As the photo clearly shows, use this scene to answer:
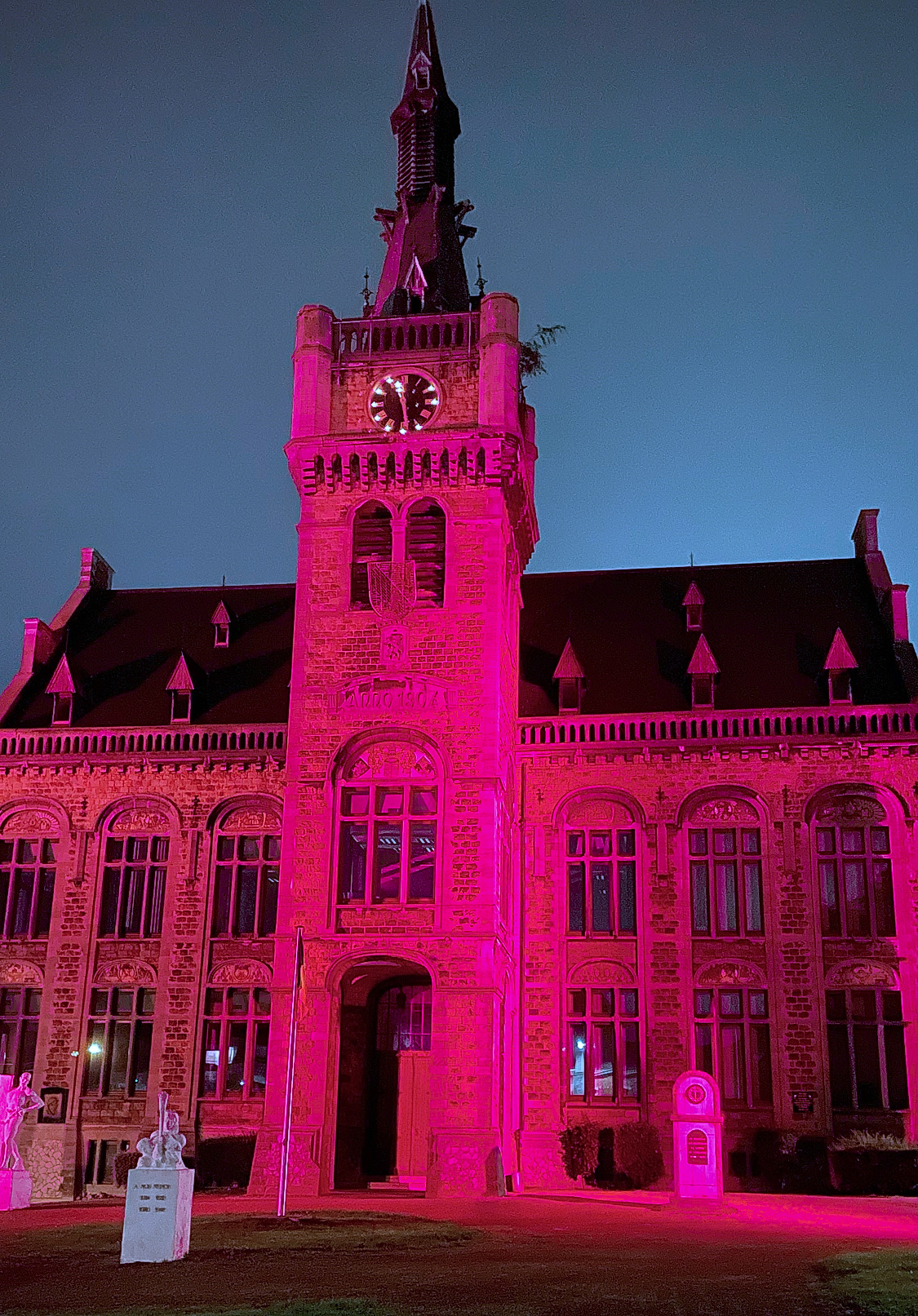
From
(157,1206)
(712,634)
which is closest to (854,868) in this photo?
(712,634)

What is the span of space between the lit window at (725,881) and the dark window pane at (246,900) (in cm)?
1099

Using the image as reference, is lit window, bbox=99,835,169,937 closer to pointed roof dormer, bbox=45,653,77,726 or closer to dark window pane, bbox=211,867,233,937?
dark window pane, bbox=211,867,233,937

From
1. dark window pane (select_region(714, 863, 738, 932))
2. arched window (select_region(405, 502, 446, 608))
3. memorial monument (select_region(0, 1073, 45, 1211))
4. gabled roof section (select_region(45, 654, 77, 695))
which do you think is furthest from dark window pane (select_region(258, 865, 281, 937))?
dark window pane (select_region(714, 863, 738, 932))

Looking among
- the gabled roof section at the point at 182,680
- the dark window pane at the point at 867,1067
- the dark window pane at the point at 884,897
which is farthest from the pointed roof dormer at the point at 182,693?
the dark window pane at the point at 867,1067

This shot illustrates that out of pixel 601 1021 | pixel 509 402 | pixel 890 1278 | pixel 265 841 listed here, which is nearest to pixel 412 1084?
pixel 601 1021

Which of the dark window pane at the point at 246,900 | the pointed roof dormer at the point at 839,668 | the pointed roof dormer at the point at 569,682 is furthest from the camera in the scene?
the pointed roof dormer at the point at 569,682

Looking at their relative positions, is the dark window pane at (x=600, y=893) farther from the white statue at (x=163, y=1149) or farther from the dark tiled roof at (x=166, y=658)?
the white statue at (x=163, y=1149)

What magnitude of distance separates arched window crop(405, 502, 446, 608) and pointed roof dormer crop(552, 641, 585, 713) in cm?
506

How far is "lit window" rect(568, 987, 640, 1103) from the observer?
33406 mm

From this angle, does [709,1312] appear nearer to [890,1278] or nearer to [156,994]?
[890,1278]

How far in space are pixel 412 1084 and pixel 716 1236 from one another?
14.6 meters

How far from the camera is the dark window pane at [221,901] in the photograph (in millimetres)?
35656

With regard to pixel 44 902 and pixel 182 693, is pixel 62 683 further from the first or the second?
pixel 44 902

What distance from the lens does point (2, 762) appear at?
3744 centimetres
